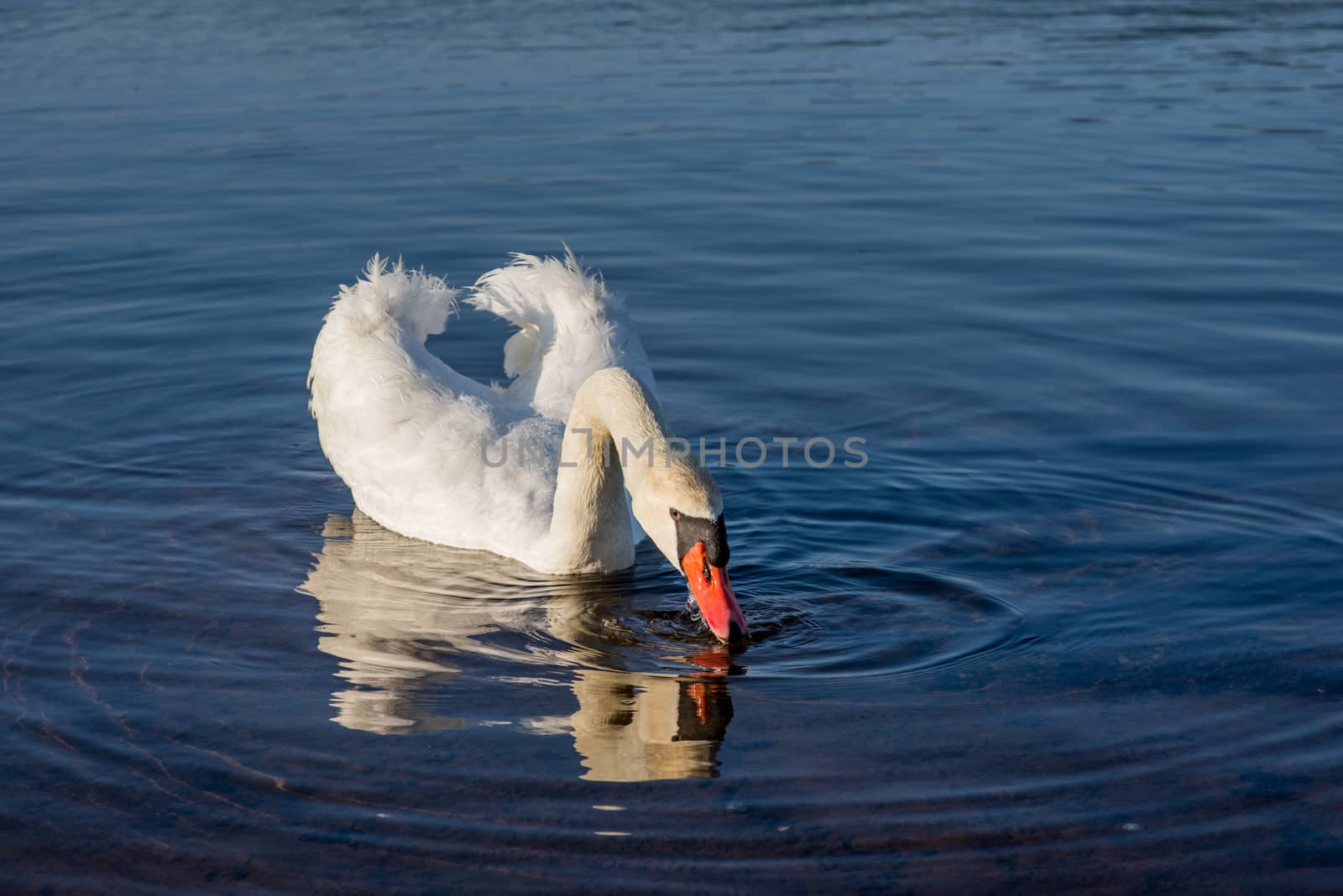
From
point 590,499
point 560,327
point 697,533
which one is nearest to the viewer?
point 697,533

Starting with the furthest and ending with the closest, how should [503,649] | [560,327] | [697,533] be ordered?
[560,327], [503,649], [697,533]

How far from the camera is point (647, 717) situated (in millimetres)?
6516

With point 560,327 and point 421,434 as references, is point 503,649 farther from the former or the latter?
point 560,327

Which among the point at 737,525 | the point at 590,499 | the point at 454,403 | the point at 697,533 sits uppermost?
the point at 697,533

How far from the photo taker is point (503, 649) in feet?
23.8

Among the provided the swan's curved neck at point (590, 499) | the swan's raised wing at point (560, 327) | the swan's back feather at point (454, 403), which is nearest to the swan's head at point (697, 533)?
the swan's curved neck at point (590, 499)

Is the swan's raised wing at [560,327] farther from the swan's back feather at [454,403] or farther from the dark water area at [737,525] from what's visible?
the dark water area at [737,525]

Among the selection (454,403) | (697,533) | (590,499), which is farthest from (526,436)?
(697,533)

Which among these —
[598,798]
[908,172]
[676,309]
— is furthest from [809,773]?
[908,172]

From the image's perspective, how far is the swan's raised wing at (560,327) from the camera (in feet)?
32.4

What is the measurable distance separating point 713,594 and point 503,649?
3.50 ft

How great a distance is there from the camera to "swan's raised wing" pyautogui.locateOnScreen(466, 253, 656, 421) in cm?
987

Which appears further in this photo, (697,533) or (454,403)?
(454,403)

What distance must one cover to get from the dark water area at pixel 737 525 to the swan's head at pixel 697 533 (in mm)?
258
